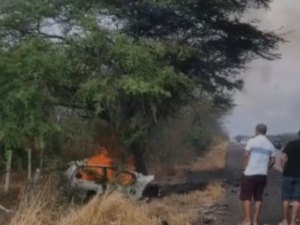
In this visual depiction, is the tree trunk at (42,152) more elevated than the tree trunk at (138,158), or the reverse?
the tree trunk at (42,152)

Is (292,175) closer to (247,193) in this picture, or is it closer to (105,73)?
(247,193)

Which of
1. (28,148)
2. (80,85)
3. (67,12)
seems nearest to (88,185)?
(28,148)

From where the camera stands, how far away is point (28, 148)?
724 inches

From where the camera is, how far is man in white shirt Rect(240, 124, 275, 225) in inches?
542

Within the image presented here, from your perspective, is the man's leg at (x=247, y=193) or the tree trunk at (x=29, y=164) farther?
the tree trunk at (x=29, y=164)

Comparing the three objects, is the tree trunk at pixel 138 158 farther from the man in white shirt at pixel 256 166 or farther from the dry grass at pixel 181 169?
the man in white shirt at pixel 256 166

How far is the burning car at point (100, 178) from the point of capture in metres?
17.9

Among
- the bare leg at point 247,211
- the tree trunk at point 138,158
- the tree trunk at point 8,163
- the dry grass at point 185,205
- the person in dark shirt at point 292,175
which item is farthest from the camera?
the tree trunk at point 138,158

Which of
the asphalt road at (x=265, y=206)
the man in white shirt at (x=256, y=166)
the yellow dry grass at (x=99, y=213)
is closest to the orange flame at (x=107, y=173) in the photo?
the yellow dry grass at (x=99, y=213)

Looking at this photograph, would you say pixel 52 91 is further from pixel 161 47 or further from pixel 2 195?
pixel 161 47

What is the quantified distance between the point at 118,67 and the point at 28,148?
4336 millimetres

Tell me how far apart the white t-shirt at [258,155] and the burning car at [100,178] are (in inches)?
169

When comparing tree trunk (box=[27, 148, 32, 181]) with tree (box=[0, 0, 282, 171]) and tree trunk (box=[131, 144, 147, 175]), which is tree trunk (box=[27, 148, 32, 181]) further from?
tree trunk (box=[131, 144, 147, 175])

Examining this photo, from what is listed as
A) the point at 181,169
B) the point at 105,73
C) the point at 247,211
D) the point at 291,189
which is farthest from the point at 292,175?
the point at 181,169
